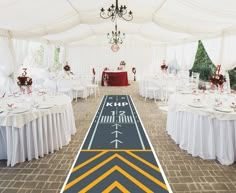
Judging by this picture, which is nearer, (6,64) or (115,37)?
(6,64)

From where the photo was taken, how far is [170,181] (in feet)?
10.4

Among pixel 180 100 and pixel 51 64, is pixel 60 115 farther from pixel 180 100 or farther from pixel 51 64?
pixel 51 64

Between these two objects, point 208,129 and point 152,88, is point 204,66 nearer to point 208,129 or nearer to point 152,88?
point 152,88

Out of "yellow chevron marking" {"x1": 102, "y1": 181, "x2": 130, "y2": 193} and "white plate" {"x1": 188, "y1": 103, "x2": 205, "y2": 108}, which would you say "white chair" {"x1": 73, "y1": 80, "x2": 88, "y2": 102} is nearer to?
"white plate" {"x1": 188, "y1": 103, "x2": 205, "y2": 108}

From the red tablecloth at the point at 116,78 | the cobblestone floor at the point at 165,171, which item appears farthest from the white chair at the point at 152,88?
the cobblestone floor at the point at 165,171

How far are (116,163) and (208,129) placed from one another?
70.7 inches

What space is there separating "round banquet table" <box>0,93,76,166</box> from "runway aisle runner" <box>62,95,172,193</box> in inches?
27.3

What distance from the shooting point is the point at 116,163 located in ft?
12.0

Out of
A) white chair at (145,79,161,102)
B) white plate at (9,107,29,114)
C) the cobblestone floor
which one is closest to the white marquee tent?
white plate at (9,107,29,114)

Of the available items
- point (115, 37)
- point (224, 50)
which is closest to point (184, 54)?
point (115, 37)

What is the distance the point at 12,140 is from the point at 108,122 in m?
2.77

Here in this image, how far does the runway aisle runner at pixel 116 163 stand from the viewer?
3033 millimetres

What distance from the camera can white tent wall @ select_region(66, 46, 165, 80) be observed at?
15.0 metres

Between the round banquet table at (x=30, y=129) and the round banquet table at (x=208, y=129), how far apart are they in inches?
99.8
